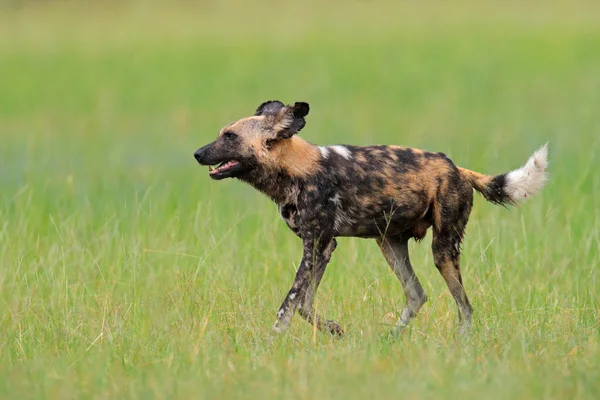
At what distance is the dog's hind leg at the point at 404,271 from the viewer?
7.39 metres

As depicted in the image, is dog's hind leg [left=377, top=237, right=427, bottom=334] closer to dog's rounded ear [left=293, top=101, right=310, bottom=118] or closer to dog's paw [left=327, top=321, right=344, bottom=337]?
dog's paw [left=327, top=321, right=344, bottom=337]

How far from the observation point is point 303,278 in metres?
6.84

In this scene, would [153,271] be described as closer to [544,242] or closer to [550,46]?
[544,242]

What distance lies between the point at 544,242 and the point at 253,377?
4.03 meters

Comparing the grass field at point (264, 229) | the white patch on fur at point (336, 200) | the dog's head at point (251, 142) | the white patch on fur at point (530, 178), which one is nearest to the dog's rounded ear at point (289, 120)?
the dog's head at point (251, 142)

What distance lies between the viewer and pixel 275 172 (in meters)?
6.94

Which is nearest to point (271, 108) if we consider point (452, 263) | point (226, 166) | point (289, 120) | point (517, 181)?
point (289, 120)

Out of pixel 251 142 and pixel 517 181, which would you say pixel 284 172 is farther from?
pixel 517 181

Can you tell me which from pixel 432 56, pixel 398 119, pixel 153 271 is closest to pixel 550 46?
pixel 432 56

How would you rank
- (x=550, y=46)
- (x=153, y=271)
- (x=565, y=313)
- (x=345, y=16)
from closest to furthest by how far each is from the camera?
(x=565, y=313) → (x=153, y=271) → (x=550, y=46) → (x=345, y=16)

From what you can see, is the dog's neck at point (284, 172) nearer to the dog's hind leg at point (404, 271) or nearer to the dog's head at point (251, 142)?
the dog's head at point (251, 142)

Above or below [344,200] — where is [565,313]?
below

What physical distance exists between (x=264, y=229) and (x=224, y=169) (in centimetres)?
198

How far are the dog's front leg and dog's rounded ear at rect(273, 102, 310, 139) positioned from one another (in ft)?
2.01
